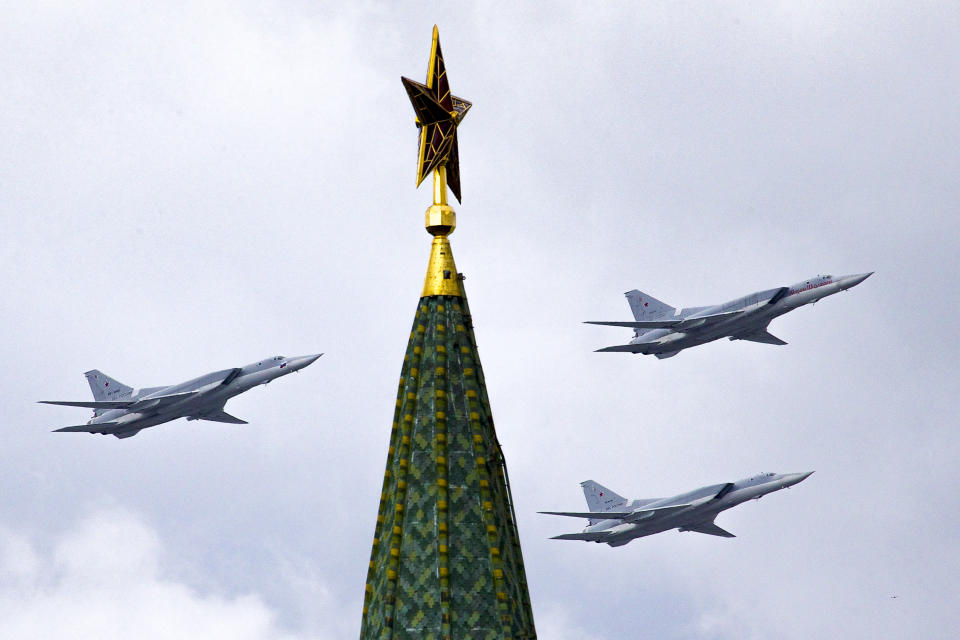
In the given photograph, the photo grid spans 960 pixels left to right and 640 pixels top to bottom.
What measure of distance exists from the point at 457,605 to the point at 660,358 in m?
88.5

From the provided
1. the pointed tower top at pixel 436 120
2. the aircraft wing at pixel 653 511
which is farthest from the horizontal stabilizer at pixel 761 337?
the pointed tower top at pixel 436 120

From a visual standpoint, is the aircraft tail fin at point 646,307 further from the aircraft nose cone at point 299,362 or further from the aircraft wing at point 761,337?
the aircraft nose cone at point 299,362

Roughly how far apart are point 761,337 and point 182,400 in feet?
153

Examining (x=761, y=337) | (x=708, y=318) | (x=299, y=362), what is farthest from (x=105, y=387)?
(x=761, y=337)

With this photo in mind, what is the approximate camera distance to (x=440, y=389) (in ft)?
107

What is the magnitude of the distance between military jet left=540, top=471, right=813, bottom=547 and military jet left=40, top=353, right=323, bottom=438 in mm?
26922

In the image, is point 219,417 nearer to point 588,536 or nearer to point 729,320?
point 588,536

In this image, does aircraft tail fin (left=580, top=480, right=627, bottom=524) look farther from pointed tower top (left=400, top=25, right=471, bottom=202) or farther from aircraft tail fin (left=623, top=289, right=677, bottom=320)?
pointed tower top (left=400, top=25, right=471, bottom=202)

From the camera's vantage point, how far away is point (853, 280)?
349ft

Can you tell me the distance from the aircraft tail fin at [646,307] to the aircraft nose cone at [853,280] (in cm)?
1600

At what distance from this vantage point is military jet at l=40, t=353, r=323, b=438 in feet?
339

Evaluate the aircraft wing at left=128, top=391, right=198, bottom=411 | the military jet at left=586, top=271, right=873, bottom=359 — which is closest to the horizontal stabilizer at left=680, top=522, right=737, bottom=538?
the military jet at left=586, top=271, right=873, bottom=359

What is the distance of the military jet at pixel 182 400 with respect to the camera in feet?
339

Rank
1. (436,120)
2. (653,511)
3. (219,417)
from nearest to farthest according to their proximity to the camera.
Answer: (436,120)
(219,417)
(653,511)
